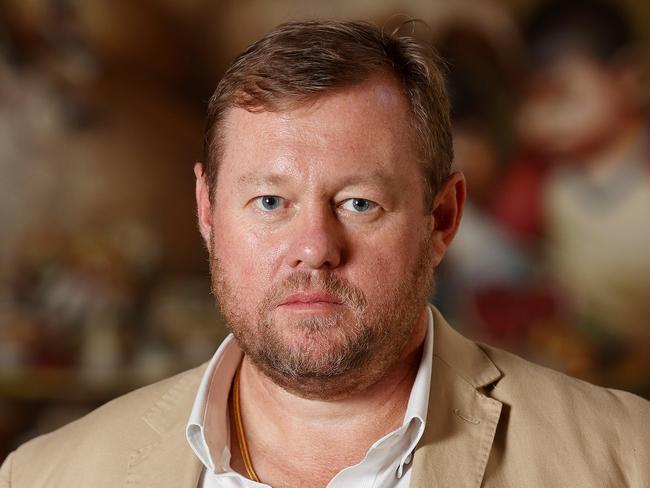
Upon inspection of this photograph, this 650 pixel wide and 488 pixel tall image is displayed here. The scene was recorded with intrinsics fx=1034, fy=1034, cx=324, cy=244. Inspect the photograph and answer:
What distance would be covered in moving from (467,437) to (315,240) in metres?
0.73

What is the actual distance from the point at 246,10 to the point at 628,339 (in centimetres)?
386

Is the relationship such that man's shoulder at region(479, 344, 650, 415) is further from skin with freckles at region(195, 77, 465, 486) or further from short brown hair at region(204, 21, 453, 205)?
short brown hair at region(204, 21, 453, 205)

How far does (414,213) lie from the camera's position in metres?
3.04

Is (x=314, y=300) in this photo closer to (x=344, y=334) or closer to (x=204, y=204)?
(x=344, y=334)

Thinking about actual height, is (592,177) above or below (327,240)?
below

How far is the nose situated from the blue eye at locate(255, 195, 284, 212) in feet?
0.24

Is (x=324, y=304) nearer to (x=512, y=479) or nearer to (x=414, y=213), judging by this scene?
(x=414, y=213)

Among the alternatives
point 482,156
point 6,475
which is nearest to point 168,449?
point 6,475

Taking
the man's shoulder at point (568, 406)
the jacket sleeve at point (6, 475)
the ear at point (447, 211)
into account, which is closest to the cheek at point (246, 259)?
the ear at point (447, 211)

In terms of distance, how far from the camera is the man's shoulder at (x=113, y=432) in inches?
127

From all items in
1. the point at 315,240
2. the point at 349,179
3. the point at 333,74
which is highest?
the point at 333,74

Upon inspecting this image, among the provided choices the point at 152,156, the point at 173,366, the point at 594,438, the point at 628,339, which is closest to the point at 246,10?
the point at 152,156

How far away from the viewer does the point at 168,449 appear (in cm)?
315

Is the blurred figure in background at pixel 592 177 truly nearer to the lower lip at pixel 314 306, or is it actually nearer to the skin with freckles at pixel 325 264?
the skin with freckles at pixel 325 264
